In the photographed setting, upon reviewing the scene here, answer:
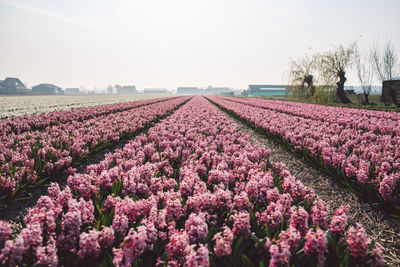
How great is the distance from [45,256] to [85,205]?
0.89 metres

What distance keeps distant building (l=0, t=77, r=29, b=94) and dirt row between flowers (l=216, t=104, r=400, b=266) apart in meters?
120

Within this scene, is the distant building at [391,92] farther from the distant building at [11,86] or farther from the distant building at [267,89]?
the distant building at [11,86]

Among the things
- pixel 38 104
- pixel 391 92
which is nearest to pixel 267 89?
pixel 391 92

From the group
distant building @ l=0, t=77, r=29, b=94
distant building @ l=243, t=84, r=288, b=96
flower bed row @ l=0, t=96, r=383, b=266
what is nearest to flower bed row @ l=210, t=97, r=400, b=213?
flower bed row @ l=0, t=96, r=383, b=266

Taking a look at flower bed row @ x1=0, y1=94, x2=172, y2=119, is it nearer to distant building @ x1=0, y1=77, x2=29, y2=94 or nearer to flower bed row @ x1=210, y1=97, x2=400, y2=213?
flower bed row @ x1=210, y1=97, x2=400, y2=213

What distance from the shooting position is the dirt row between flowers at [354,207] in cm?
320

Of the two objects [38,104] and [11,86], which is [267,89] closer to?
[38,104]

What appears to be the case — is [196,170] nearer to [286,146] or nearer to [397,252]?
[397,252]

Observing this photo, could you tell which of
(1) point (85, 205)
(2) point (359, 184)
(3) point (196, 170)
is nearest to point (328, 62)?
(2) point (359, 184)

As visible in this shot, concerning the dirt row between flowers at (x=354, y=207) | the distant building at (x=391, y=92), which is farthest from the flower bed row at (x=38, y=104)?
the distant building at (x=391, y=92)

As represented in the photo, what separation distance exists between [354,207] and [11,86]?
13007 centimetres

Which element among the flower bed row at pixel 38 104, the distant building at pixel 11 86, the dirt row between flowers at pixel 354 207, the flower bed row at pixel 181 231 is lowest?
the dirt row between flowers at pixel 354 207

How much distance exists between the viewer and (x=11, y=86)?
313 feet

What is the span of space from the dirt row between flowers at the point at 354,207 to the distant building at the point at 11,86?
120 m
